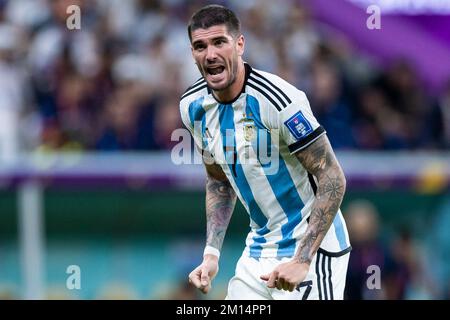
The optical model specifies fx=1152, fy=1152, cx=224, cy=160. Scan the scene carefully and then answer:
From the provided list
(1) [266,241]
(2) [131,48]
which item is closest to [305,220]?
(1) [266,241]

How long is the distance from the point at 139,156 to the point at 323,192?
525 cm

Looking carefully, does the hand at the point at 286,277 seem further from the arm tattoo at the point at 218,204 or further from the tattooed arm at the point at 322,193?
the arm tattoo at the point at 218,204

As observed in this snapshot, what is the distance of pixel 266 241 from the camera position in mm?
6398

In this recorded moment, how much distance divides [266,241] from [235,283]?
32 cm

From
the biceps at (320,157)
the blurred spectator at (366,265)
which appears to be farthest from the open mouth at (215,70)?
the blurred spectator at (366,265)

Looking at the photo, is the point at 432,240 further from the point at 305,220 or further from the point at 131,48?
the point at 305,220

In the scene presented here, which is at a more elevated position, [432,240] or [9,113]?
[9,113]

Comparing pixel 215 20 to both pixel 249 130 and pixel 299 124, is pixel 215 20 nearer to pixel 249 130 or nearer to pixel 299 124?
pixel 249 130

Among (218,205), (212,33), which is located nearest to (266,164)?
(218,205)

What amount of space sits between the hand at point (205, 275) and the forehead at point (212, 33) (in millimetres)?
1256

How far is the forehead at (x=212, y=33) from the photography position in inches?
239

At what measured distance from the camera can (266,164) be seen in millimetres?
6234

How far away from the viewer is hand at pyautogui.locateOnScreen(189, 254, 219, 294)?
6.23 metres
